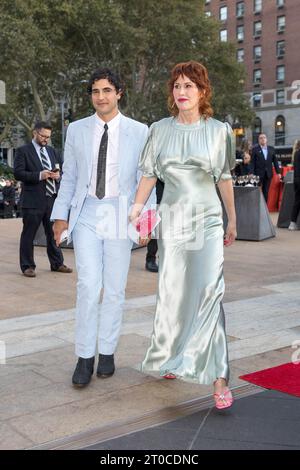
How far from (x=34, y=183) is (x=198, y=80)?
438 cm

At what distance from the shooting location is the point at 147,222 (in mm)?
3607

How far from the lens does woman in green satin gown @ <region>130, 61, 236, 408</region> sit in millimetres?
3457

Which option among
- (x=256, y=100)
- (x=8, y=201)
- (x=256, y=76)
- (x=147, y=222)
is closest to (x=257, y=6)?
(x=256, y=76)

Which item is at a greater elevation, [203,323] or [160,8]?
[160,8]

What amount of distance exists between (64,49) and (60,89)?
4.21 meters

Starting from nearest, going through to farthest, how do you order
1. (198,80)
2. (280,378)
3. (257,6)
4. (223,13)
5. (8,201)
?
(198,80), (280,378), (8,201), (257,6), (223,13)

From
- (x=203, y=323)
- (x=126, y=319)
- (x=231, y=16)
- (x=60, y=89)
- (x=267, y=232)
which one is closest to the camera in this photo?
(x=203, y=323)

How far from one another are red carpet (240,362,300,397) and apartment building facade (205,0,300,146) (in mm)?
61891

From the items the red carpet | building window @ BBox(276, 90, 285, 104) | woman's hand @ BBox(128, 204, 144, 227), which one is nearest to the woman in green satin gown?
woman's hand @ BBox(128, 204, 144, 227)

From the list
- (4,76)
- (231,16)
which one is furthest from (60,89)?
(231,16)

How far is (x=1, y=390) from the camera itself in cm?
371

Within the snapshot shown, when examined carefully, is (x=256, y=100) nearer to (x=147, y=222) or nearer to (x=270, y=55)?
(x=270, y=55)

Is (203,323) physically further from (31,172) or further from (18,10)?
(18,10)

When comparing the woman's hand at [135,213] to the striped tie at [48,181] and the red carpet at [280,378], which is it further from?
the striped tie at [48,181]
